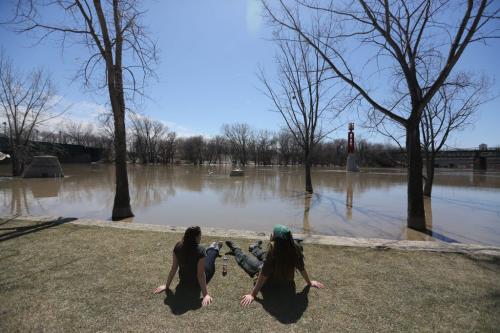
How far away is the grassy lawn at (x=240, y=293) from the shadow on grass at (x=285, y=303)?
2cm

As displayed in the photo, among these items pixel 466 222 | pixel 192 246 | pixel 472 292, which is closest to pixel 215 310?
pixel 192 246

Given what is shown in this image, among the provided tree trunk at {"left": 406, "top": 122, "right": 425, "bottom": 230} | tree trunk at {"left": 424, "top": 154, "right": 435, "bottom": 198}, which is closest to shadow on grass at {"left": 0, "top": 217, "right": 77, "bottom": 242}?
tree trunk at {"left": 406, "top": 122, "right": 425, "bottom": 230}

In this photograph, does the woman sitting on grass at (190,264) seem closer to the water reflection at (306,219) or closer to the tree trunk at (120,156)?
the water reflection at (306,219)

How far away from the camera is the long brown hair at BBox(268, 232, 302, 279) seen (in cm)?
366

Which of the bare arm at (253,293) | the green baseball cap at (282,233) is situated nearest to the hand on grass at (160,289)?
the bare arm at (253,293)

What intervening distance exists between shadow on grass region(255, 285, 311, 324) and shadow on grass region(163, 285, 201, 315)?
0.74 metres

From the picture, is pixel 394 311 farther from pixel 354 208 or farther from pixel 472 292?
pixel 354 208

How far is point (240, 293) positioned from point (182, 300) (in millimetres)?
714

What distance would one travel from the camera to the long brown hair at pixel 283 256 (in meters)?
3.66

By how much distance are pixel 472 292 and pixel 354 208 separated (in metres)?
8.89

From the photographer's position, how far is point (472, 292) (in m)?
3.76

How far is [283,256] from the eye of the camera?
3715mm

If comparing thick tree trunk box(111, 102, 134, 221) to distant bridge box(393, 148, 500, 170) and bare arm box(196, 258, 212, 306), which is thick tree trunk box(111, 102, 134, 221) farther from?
distant bridge box(393, 148, 500, 170)

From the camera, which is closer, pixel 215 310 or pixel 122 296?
pixel 215 310
